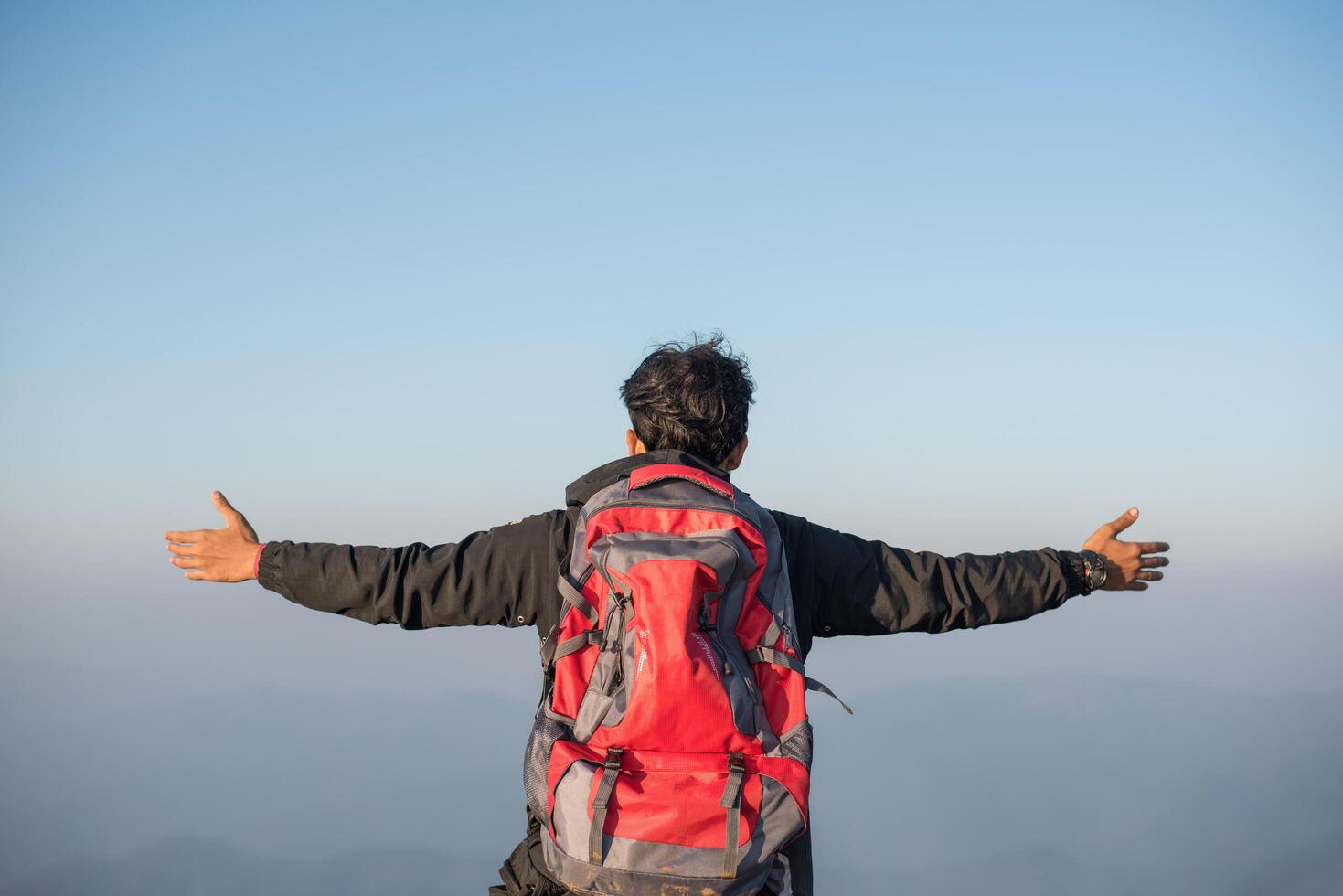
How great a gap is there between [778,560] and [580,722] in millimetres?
997

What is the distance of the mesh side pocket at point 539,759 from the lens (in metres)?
3.74

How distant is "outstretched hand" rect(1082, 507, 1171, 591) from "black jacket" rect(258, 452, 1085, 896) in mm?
425

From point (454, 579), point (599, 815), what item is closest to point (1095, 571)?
point (599, 815)

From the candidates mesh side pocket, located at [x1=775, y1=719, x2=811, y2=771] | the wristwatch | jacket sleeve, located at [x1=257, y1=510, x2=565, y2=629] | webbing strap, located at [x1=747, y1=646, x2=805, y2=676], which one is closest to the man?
jacket sleeve, located at [x1=257, y1=510, x2=565, y2=629]

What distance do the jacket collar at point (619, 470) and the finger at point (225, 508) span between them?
1589mm

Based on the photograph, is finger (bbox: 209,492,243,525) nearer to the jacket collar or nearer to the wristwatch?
the jacket collar

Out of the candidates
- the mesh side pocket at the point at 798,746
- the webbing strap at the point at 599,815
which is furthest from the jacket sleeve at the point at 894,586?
the webbing strap at the point at 599,815

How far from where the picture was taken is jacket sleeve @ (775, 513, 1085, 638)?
4.30 meters

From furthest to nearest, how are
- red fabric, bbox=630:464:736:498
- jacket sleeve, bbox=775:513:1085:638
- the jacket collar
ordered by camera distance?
1. jacket sleeve, bbox=775:513:1085:638
2. the jacket collar
3. red fabric, bbox=630:464:736:498

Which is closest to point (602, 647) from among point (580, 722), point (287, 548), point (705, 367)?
point (580, 722)

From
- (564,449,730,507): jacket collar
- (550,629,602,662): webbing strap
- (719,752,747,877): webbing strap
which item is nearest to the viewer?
(719,752,747,877): webbing strap

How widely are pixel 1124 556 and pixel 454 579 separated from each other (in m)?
3.15

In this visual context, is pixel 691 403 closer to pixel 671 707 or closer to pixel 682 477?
pixel 682 477

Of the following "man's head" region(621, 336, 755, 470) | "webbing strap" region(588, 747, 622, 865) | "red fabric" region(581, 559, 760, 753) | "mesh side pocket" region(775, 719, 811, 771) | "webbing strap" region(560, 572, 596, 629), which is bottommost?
"webbing strap" region(588, 747, 622, 865)
